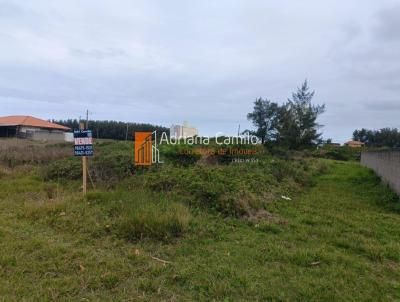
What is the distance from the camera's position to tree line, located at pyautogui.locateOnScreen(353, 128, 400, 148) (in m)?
47.7

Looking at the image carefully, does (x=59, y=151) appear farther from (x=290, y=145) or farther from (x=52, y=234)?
(x=290, y=145)

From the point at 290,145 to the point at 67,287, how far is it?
2297 centimetres

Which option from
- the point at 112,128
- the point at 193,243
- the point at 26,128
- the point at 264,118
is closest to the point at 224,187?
the point at 193,243

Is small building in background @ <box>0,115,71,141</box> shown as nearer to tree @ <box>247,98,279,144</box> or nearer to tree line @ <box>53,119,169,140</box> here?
tree line @ <box>53,119,169,140</box>

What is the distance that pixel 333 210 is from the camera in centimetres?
643

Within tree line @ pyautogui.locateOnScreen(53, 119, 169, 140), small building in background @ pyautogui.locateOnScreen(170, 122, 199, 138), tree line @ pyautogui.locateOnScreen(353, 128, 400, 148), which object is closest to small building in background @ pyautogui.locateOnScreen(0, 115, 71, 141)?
tree line @ pyautogui.locateOnScreen(53, 119, 169, 140)

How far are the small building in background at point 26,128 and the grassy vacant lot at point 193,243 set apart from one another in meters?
29.8

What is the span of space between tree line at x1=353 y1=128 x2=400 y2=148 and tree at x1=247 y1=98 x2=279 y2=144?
25772 mm

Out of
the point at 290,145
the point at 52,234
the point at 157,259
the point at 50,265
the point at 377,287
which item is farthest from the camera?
the point at 290,145

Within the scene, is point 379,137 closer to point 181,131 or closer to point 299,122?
point 299,122

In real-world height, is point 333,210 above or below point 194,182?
below

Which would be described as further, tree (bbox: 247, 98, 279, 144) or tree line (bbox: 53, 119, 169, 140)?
tree line (bbox: 53, 119, 169, 140)

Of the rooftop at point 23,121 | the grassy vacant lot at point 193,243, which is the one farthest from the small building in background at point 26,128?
the grassy vacant lot at point 193,243

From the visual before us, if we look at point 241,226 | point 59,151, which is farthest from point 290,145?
point 241,226
